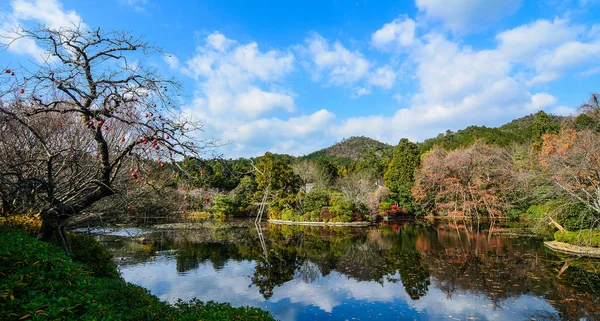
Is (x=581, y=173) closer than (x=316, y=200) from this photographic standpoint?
Yes

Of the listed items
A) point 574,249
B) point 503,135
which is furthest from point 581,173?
point 503,135

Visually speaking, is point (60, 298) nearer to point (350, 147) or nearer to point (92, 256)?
point (92, 256)

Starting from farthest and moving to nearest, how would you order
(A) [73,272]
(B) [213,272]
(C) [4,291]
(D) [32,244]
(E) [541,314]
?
(B) [213,272], (E) [541,314], (D) [32,244], (A) [73,272], (C) [4,291]

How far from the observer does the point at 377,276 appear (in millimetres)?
9797

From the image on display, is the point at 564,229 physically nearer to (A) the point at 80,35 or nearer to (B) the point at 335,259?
(B) the point at 335,259

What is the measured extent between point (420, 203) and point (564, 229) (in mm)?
13976

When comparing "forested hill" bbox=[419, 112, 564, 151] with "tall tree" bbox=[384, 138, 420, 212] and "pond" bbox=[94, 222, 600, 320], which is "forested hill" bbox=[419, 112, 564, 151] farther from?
"pond" bbox=[94, 222, 600, 320]

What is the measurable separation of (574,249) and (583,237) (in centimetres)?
61

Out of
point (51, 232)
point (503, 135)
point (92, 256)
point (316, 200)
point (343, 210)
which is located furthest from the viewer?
point (503, 135)

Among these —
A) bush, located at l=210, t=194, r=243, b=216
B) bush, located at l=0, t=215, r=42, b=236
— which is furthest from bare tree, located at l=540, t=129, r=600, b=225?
bush, located at l=210, t=194, r=243, b=216

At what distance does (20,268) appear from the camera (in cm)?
294

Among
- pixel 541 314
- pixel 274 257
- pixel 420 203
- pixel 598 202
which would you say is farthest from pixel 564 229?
pixel 420 203

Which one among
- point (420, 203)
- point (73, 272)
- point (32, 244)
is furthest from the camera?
point (420, 203)

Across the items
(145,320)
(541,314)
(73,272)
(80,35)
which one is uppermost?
(80,35)
